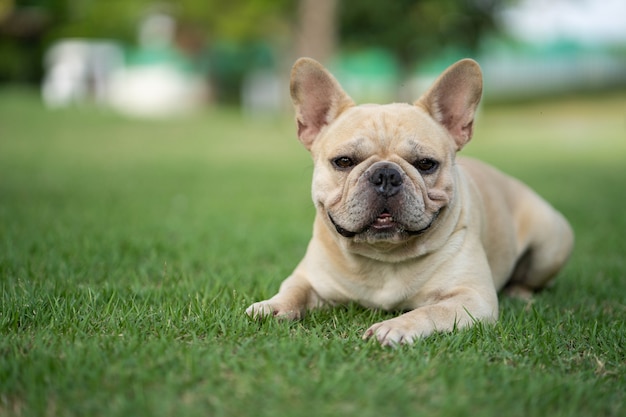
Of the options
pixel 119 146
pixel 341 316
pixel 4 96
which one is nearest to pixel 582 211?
pixel 341 316

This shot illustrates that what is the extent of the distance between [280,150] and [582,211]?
378 inches

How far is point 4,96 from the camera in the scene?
22688mm

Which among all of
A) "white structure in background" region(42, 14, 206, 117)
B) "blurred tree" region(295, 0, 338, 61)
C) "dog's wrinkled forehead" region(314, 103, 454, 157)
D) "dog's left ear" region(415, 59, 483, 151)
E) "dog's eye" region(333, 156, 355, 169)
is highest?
"blurred tree" region(295, 0, 338, 61)

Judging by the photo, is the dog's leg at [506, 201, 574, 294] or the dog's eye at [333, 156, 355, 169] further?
the dog's leg at [506, 201, 574, 294]

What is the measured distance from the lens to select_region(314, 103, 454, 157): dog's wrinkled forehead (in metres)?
3.89

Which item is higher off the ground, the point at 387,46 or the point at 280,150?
the point at 387,46

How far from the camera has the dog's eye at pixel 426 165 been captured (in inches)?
154

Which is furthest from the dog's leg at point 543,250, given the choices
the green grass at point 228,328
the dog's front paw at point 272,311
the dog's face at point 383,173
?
the dog's front paw at point 272,311

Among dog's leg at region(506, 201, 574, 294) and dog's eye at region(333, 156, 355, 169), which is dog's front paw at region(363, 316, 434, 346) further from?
dog's leg at region(506, 201, 574, 294)

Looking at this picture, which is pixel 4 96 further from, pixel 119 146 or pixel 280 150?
pixel 280 150

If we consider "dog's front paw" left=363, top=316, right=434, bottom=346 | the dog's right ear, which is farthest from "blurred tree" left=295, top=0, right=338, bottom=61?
"dog's front paw" left=363, top=316, right=434, bottom=346

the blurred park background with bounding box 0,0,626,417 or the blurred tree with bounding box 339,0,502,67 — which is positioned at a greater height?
the blurred tree with bounding box 339,0,502,67

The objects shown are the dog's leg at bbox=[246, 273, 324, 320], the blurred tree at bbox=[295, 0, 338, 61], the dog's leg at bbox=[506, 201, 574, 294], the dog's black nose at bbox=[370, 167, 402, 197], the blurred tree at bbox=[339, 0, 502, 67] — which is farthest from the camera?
the blurred tree at bbox=[339, 0, 502, 67]

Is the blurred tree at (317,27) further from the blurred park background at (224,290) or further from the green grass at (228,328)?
the green grass at (228,328)
